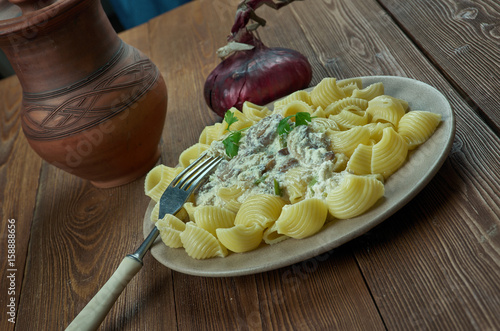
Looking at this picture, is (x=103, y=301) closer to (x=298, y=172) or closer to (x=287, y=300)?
(x=287, y=300)

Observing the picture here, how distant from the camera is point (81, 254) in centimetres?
128

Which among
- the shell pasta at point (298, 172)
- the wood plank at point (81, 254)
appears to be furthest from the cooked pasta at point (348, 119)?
the wood plank at point (81, 254)

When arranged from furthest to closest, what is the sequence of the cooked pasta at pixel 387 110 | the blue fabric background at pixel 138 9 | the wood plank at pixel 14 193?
the blue fabric background at pixel 138 9 < the wood plank at pixel 14 193 < the cooked pasta at pixel 387 110

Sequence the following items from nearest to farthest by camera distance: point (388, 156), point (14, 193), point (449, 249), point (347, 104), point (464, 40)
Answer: point (449, 249)
point (388, 156)
point (347, 104)
point (464, 40)
point (14, 193)

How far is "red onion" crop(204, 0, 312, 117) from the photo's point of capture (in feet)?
4.93

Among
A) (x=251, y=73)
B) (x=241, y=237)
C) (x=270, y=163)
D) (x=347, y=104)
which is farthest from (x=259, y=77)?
(x=241, y=237)

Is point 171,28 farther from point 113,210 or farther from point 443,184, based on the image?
point 443,184

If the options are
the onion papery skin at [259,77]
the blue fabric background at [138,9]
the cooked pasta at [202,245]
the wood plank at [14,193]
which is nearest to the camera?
the cooked pasta at [202,245]

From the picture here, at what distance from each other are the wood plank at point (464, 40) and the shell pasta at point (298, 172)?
20cm

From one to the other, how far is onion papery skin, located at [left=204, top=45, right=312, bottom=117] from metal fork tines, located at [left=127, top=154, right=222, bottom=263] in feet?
1.21

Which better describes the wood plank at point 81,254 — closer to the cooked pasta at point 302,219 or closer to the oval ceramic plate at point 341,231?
the oval ceramic plate at point 341,231

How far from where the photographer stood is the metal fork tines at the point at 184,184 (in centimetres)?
113

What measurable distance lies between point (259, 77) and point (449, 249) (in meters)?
0.83

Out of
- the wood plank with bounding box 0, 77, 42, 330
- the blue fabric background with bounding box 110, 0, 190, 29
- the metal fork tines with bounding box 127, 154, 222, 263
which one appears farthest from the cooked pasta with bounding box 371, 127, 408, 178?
the blue fabric background with bounding box 110, 0, 190, 29
